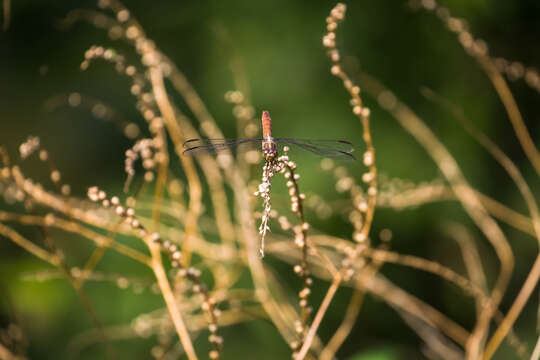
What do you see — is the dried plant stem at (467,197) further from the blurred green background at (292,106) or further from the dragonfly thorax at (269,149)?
the dragonfly thorax at (269,149)

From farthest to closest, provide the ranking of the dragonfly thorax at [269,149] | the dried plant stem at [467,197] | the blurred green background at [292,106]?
the blurred green background at [292,106] → the dried plant stem at [467,197] → the dragonfly thorax at [269,149]

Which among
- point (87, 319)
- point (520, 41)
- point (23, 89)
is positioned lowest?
point (87, 319)

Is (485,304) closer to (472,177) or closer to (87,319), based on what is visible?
(472,177)

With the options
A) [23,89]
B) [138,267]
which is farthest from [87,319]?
[23,89]

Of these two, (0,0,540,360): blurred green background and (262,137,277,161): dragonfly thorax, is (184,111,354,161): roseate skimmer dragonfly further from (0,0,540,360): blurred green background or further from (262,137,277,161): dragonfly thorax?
(0,0,540,360): blurred green background

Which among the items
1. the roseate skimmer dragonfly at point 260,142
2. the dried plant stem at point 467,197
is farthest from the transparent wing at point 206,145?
the dried plant stem at point 467,197

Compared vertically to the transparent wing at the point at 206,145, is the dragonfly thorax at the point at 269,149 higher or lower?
lower

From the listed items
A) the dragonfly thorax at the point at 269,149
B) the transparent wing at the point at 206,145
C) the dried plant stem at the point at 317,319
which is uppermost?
the transparent wing at the point at 206,145

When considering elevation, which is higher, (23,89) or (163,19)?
(163,19)

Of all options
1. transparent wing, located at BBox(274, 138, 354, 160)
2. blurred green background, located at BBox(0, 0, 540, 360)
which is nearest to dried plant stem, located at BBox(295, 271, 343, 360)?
transparent wing, located at BBox(274, 138, 354, 160)
